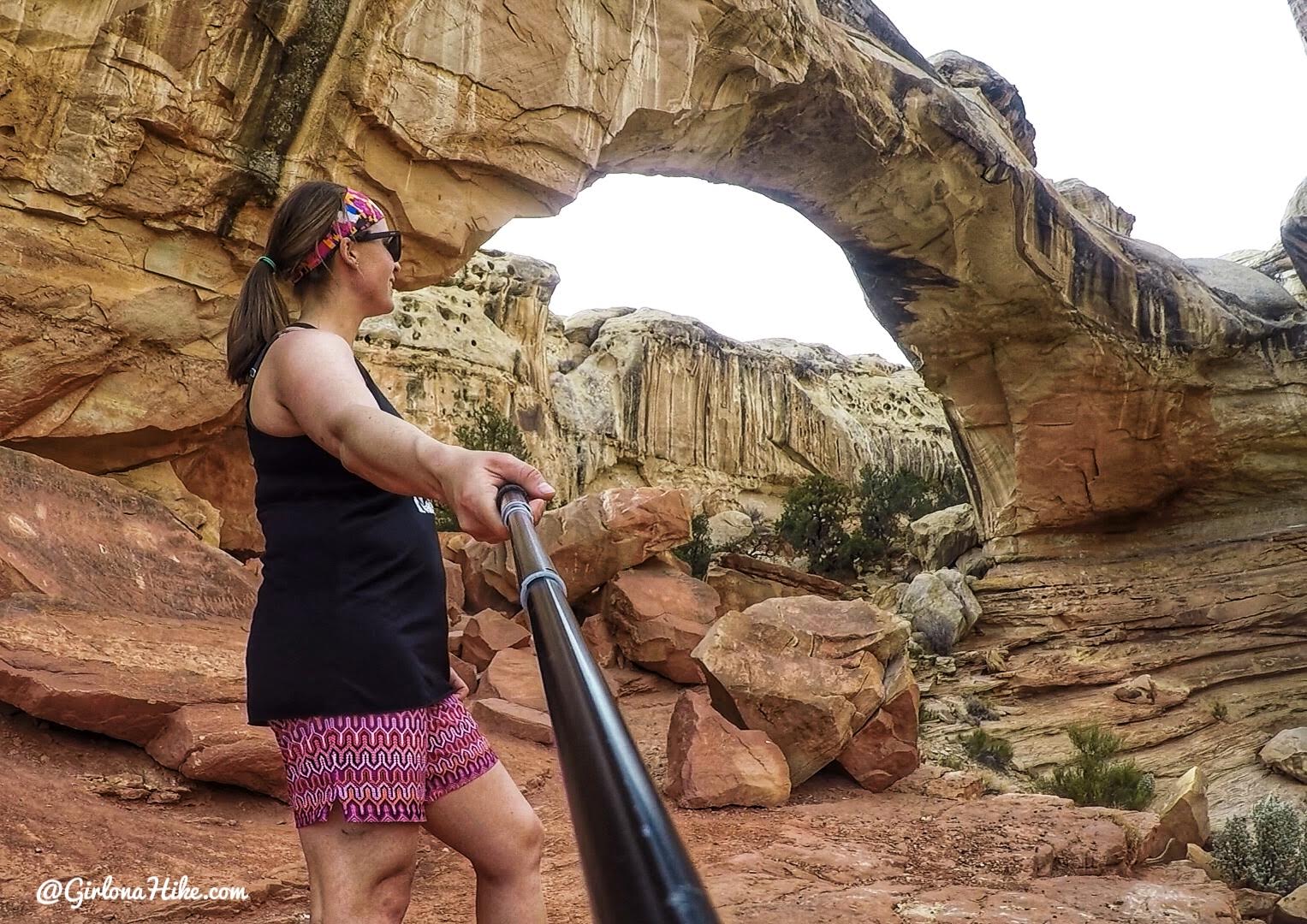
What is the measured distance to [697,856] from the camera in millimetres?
3715

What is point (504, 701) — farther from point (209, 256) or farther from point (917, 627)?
point (917, 627)

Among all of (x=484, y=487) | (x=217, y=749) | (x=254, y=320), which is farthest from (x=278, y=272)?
(x=217, y=749)

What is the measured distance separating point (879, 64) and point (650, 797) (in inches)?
361

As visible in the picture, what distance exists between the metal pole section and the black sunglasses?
39.0 inches

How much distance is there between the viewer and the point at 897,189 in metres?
9.52

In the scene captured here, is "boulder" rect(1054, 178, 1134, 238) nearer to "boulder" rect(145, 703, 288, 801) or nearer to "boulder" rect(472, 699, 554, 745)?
"boulder" rect(472, 699, 554, 745)

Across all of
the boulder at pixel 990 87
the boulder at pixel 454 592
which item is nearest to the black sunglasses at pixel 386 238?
the boulder at pixel 454 592

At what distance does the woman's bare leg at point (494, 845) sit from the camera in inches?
53.4

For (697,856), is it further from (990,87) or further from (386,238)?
(990,87)

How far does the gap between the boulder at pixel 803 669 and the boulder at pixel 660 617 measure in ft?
4.84

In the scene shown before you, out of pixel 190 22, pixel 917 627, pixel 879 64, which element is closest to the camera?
pixel 190 22

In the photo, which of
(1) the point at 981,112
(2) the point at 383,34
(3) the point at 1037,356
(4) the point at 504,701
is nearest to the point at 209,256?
(2) the point at 383,34

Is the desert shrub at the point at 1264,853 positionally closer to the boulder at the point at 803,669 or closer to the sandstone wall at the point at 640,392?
the boulder at the point at 803,669

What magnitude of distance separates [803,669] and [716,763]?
84 centimetres
